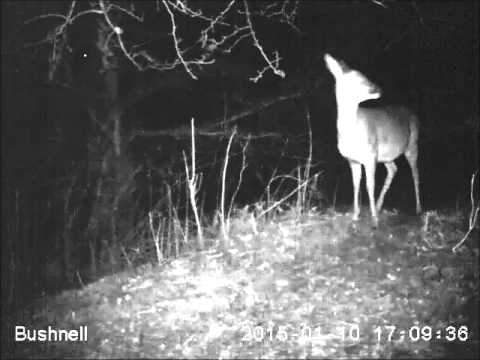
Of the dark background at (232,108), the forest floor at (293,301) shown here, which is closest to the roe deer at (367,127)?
the forest floor at (293,301)

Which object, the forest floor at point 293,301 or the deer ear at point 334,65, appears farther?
the deer ear at point 334,65

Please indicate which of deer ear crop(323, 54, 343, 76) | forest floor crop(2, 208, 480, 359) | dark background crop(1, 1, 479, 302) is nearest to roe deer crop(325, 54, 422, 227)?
deer ear crop(323, 54, 343, 76)

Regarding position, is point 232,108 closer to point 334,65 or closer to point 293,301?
point 334,65

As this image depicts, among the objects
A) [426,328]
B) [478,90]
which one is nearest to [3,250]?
[426,328]

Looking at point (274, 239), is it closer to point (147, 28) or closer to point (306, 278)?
point (306, 278)

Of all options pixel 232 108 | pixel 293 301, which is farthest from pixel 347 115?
pixel 232 108

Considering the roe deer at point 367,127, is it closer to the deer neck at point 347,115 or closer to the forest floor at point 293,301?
the deer neck at point 347,115

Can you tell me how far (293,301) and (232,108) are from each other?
5.81m

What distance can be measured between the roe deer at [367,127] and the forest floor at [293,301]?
72 cm

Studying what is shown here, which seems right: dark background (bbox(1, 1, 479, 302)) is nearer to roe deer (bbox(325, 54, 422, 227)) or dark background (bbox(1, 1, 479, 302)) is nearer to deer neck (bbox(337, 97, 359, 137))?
roe deer (bbox(325, 54, 422, 227))

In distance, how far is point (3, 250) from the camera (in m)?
9.49

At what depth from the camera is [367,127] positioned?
665 cm

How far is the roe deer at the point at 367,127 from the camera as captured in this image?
638cm

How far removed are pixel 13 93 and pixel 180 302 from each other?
6.14 meters
